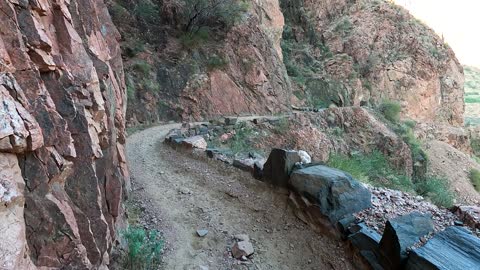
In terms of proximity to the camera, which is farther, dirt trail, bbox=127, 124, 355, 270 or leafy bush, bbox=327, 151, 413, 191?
leafy bush, bbox=327, 151, 413, 191

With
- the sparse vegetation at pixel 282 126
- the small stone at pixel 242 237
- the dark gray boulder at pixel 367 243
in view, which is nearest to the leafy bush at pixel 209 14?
the sparse vegetation at pixel 282 126

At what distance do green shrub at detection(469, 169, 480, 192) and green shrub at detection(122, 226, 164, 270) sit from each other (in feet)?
65.2

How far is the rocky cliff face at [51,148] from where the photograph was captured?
268 cm

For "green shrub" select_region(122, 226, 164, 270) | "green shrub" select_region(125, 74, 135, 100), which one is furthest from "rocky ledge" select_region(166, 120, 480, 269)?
"green shrub" select_region(125, 74, 135, 100)

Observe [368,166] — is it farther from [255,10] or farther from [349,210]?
[255,10]

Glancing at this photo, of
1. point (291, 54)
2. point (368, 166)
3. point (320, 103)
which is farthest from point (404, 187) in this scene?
point (291, 54)

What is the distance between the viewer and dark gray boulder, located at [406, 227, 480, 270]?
363 centimetres

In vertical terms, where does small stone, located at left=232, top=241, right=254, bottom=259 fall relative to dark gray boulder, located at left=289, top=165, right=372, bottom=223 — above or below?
below

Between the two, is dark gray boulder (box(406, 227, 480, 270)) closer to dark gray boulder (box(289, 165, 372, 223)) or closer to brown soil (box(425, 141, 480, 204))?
dark gray boulder (box(289, 165, 372, 223))

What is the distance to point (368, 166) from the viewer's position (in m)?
14.1

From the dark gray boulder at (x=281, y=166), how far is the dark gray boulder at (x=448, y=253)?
2.75m

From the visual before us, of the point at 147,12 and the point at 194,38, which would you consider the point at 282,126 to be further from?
the point at 147,12

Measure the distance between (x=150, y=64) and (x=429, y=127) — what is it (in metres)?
22.4

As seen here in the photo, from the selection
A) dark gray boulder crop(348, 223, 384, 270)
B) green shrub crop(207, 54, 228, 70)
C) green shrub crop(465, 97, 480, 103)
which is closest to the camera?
dark gray boulder crop(348, 223, 384, 270)
